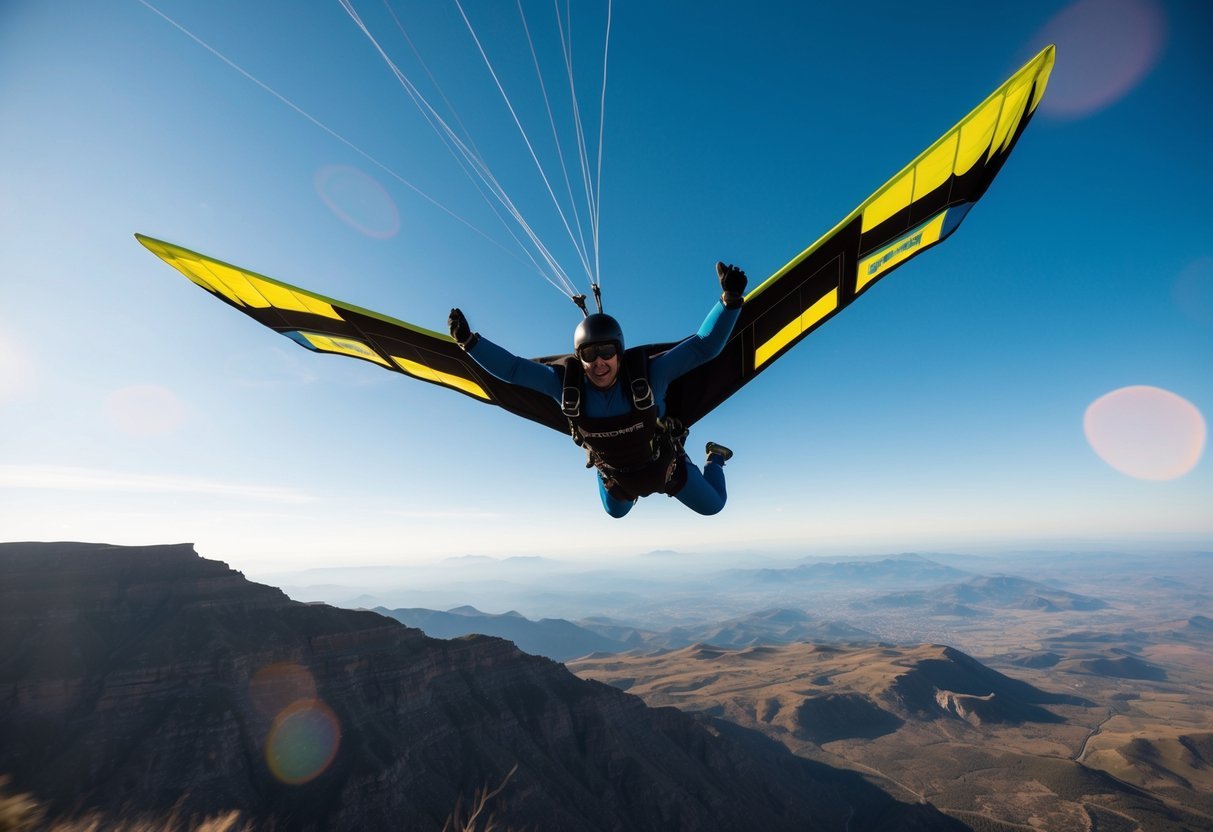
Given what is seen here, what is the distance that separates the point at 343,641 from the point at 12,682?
2262 centimetres

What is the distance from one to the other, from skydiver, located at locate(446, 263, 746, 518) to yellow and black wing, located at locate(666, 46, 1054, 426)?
0.96 m

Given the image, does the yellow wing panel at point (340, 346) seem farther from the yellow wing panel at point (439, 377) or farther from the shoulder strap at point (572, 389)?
the shoulder strap at point (572, 389)

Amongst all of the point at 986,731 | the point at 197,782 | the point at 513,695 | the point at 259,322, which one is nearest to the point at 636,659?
the point at 986,731

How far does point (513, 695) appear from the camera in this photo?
187 ft

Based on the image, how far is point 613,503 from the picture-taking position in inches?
304

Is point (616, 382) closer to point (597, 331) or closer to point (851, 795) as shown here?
point (597, 331)

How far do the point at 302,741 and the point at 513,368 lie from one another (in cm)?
5167

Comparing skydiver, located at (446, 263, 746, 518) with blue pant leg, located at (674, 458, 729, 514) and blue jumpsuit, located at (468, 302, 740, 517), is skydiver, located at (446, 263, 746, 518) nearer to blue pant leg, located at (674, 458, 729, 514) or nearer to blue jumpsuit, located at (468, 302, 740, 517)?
blue jumpsuit, located at (468, 302, 740, 517)

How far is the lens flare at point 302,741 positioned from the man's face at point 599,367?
4971 centimetres

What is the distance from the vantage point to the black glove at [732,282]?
452 centimetres

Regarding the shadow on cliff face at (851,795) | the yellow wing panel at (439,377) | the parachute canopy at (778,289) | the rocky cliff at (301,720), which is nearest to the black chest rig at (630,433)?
the parachute canopy at (778,289)

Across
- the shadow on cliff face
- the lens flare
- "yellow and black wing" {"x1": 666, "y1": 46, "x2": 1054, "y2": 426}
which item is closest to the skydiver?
"yellow and black wing" {"x1": 666, "y1": 46, "x2": 1054, "y2": 426}

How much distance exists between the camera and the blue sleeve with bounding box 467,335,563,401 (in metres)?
5.14

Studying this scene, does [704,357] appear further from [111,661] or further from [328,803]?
[111,661]
